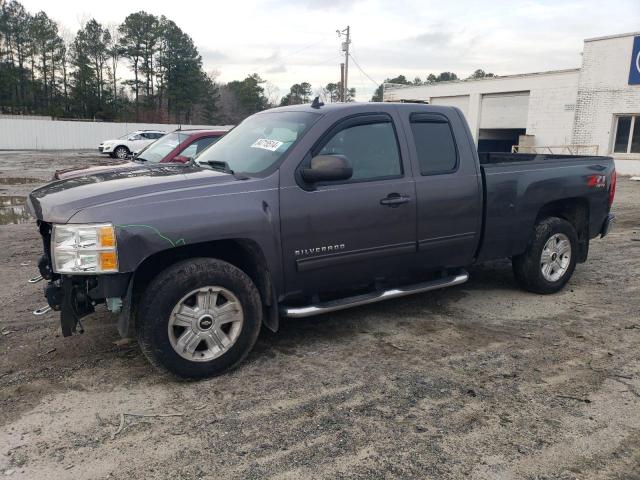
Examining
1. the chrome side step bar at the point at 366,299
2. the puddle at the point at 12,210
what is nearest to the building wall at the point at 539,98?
the puddle at the point at 12,210

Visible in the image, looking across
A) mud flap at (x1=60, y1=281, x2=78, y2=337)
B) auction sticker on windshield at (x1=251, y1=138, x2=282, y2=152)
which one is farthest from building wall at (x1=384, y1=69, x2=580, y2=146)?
mud flap at (x1=60, y1=281, x2=78, y2=337)

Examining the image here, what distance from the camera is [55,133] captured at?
3906 centimetres

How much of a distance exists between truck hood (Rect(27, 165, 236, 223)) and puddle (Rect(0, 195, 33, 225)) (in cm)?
627

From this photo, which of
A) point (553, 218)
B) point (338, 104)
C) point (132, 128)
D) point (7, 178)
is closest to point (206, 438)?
point (338, 104)

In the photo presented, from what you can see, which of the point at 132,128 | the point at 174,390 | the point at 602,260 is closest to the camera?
the point at 174,390

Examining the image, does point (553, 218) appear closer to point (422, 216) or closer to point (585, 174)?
point (585, 174)

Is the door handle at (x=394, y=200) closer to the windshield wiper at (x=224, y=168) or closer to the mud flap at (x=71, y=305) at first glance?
the windshield wiper at (x=224, y=168)

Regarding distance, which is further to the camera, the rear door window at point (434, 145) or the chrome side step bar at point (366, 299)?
the rear door window at point (434, 145)

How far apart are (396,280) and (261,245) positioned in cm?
152

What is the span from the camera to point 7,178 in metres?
16.9

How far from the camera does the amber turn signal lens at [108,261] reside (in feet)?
10.7

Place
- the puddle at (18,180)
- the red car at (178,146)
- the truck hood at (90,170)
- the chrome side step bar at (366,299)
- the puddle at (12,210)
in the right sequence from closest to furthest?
the chrome side step bar at (366,299) → the truck hood at (90,170) → the red car at (178,146) → the puddle at (12,210) → the puddle at (18,180)

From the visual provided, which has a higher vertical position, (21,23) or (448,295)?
(21,23)

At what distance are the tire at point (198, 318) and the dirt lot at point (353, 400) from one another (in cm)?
16
